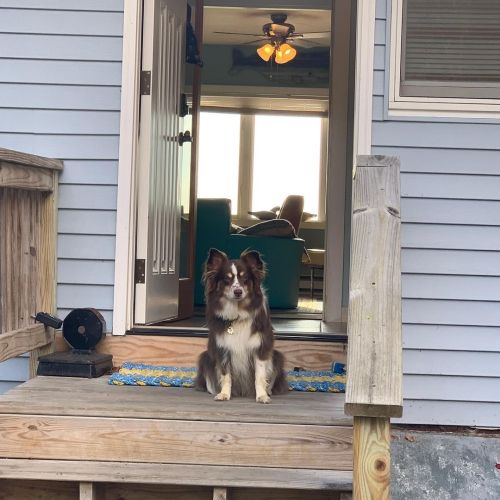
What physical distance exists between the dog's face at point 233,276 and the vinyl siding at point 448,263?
82 centimetres

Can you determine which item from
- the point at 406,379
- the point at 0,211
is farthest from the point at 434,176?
the point at 0,211

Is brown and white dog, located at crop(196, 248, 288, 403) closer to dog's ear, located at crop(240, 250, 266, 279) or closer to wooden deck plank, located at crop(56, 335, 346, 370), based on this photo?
dog's ear, located at crop(240, 250, 266, 279)

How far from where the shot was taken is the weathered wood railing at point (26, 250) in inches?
139

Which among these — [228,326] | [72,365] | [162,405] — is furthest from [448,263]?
[72,365]

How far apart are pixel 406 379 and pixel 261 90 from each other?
7.11 m

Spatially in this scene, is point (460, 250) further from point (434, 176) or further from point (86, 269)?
point (86, 269)

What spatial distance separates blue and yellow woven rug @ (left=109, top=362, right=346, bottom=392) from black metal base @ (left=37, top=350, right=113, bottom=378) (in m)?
0.10

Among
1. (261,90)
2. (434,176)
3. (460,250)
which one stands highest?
(261,90)

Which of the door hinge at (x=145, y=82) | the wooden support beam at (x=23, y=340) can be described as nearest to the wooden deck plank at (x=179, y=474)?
the wooden support beam at (x=23, y=340)

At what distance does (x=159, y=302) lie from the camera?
14.6ft

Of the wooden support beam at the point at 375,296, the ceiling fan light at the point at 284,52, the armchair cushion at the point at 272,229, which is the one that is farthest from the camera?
the ceiling fan light at the point at 284,52

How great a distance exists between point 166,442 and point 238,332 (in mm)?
609

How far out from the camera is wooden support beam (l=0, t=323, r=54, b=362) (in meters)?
3.47

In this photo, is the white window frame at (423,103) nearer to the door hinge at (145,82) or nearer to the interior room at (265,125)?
the door hinge at (145,82)
